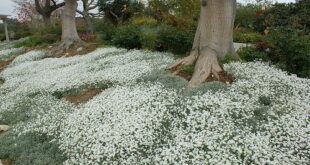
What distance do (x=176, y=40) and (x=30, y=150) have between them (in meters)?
8.24

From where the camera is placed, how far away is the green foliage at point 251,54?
40.9ft

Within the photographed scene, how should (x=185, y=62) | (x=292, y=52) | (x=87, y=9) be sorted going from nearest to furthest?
(x=292, y=52)
(x=185, y=62)
(x=87, y=9)

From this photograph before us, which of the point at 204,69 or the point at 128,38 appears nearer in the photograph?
the point at 204,69

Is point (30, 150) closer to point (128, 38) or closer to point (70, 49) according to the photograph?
point (128, 38)

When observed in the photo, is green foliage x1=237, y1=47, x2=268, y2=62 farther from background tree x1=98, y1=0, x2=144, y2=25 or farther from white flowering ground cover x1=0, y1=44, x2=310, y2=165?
background tree x1=98, y1=0, x2=144, y2=25

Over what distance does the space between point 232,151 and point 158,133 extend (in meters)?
1.62

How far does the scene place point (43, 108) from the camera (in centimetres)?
1048

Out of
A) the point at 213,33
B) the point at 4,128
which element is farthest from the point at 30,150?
the point at 213,33

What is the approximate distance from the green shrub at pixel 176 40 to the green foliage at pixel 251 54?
2.35 meters

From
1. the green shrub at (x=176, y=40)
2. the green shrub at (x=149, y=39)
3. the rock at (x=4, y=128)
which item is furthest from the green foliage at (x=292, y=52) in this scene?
the rock at (x=4, y=128)

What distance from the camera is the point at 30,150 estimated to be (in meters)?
8.20

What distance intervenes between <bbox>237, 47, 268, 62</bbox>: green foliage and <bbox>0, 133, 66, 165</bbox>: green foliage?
7151 millimetres

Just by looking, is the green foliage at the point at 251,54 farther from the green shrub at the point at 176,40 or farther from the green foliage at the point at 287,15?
the green foliage at the point at 287,15

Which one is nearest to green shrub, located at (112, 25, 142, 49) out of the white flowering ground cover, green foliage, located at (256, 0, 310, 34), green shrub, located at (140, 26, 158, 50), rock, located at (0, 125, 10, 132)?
green shrub, located at (140, 26, 158, 50)
